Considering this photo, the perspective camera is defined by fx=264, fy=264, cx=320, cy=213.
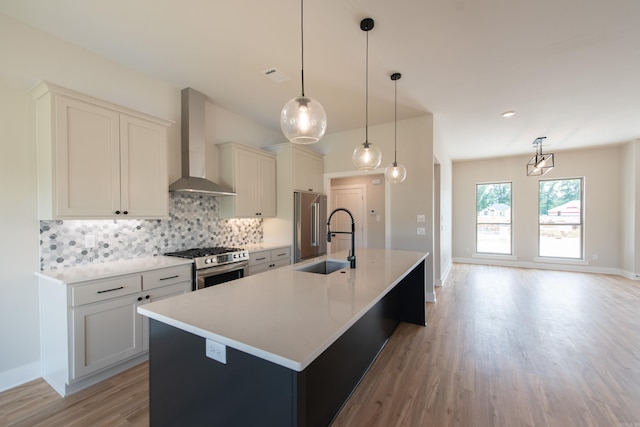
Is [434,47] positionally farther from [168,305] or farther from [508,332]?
[508,332]

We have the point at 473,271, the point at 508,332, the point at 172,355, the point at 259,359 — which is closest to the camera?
the point at 259,359

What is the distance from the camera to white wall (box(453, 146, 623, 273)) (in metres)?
5.84

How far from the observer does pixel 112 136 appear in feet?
7.84

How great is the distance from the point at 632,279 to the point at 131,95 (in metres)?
9.11

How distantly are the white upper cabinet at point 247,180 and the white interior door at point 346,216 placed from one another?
1852 millimetres

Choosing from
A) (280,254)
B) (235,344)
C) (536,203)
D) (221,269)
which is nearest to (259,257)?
(280,254)

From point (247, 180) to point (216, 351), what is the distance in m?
3.00

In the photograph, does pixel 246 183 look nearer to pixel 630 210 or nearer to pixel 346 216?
pixel 346 216

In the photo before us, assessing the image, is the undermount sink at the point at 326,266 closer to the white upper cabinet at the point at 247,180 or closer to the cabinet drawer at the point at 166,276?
the cabinet drawer at the point at 166,276

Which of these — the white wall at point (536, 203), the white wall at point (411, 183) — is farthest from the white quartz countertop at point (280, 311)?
the white wall at point (536, 203)

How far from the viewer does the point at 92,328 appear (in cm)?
208

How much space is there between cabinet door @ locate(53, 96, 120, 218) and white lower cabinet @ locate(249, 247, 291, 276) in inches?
64.3

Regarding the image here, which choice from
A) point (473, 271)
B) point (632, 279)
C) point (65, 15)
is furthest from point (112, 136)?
point (632, 279)

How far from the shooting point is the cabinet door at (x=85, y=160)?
6.91 feet
